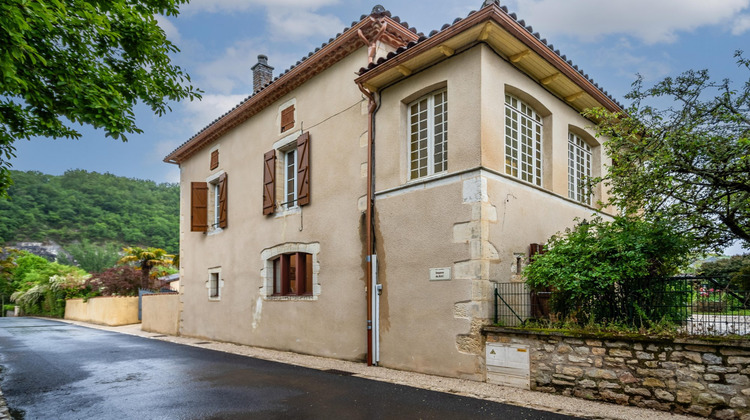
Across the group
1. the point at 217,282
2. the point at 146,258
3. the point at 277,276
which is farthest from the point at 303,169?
the point at 146,258

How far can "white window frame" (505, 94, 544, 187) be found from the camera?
8484 millimetres

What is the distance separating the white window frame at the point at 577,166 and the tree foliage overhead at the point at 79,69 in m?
8.04

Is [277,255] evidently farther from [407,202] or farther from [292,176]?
[407,202]

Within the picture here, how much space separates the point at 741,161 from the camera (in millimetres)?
6145

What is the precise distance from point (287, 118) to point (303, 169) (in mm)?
1684

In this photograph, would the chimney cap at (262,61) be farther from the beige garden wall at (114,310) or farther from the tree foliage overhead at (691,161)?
the beige garden wall at (114,310)

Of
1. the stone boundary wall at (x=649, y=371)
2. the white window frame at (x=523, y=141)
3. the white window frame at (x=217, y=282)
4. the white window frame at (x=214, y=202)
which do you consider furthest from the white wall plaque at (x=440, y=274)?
the white window frame at (x=214, y=202)

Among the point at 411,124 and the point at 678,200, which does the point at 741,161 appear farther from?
the point at 411,124

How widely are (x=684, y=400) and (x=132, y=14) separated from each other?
27.0 ft

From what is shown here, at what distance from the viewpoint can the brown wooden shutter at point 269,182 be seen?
1178 centimetres

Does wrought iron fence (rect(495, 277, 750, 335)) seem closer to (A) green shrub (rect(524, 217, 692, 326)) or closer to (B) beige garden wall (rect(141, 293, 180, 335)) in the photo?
(A) green shrub (rect(524, 217, 692, 326))

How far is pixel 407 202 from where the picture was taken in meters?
8.44

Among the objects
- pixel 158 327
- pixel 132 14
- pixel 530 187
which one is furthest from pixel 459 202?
pixel 158 327

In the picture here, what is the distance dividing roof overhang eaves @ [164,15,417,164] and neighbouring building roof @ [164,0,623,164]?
0.7 inches
